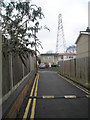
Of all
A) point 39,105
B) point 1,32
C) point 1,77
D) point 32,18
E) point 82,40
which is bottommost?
point 39,105

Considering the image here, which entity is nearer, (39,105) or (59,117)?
(59,117)

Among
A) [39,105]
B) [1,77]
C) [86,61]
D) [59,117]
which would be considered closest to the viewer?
[59,117]

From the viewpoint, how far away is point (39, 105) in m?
8.33

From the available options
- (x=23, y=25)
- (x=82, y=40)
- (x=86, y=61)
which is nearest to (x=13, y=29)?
(x=23, y=25)

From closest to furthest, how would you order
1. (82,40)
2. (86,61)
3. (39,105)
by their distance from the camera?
(39,105) < (86,61) < (82,40)

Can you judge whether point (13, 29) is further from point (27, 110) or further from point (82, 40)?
point (82, 40)

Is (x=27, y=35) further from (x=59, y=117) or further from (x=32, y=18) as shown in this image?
(x=59, y=117)

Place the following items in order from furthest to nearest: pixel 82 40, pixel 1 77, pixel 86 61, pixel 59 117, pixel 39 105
Result: 1. pixel 82 40
2. pixel 86 61
3. pixel 39 105
4. pixel 1 77
5. pixel 59 117

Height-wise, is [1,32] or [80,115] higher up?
[1,32]

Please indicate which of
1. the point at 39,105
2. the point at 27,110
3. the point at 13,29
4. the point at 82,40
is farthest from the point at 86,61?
the point at 82,40

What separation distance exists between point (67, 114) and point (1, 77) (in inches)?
108

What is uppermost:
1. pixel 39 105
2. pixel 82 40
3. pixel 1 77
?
pixel 82 40

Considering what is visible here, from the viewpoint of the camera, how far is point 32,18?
6660mm

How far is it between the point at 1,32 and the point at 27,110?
3038mm
